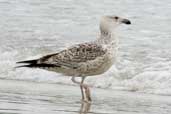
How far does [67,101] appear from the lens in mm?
9125

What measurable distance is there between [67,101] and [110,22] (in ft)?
4.55

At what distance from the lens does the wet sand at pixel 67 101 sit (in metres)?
8.30

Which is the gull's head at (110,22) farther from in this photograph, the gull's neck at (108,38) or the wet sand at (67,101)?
the wet sand at (67,101)

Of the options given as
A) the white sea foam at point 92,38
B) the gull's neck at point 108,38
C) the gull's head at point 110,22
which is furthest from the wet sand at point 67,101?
the gull's head at point 110,22

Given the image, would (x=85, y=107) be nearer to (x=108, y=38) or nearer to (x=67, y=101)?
(x=67, y=101)

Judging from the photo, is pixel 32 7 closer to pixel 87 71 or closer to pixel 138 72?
pixel 138 72

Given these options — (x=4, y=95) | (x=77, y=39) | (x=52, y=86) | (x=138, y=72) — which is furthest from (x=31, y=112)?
(x=77, y=39)

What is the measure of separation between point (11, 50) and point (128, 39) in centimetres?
243

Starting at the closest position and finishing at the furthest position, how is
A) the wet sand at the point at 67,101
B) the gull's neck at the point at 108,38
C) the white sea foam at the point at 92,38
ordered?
the wet sand at the point at 67,101 → the gull's neck at the point at 108,38 → the white sea foam at the point at 92,38

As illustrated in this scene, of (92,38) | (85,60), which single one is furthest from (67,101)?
(92,38)

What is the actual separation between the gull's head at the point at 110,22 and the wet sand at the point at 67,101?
2.98 ft

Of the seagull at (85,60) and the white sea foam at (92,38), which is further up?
the seagull at (85,60)

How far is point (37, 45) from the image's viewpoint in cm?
1369

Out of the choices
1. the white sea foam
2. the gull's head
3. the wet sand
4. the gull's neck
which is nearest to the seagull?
the gull's neck
